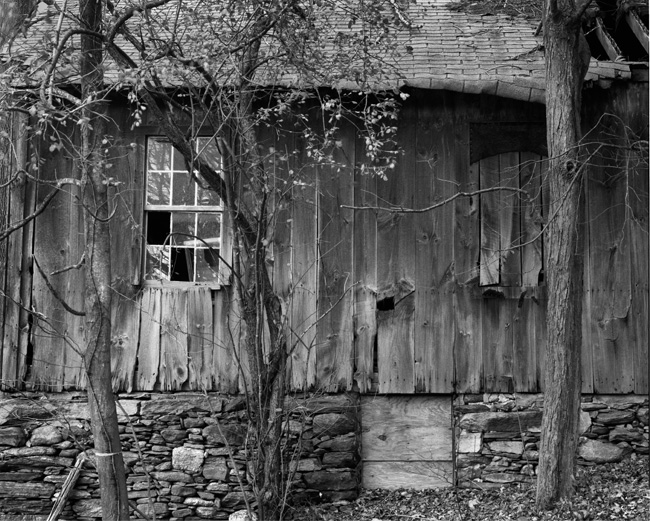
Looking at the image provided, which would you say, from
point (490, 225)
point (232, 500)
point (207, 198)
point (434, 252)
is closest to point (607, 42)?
point (490, 225)

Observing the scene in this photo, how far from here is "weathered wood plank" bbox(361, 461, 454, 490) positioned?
828 cm

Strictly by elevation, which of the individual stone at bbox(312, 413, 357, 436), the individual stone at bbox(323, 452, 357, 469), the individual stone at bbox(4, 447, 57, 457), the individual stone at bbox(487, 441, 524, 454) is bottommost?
the individual stone at bbox(323, 452, 357, 469)

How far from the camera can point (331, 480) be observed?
8.02m

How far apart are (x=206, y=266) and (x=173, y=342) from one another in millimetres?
894

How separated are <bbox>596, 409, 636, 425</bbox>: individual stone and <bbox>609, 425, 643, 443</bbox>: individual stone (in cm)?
7

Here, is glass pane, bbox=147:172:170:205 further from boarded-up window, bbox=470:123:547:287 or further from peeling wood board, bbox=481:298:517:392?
peeling wood board, bbox=481:298:517:392

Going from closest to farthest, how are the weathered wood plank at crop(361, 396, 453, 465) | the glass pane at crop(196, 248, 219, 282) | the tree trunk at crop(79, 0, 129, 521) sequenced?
the tree trunk at crop(79, 0, 129, 521) < the weathered wood plank at crop(361, 396, 453, 465) < the glass pane at crop(196, 248, 219, 282)

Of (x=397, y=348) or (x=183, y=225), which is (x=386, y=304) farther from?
(x=183, y=225)

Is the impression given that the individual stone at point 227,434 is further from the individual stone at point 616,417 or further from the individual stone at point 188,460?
the individual stone at point 616,417

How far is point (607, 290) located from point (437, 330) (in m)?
1.84

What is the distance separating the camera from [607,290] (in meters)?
8.23

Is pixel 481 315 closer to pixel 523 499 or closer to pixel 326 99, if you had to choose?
pixel 523 499

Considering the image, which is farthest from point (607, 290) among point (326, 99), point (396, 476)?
point (326, 99)

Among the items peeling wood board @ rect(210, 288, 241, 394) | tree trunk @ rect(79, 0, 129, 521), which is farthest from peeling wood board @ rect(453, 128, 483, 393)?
tree trunk @ rect(79, 0, 129, 521)
